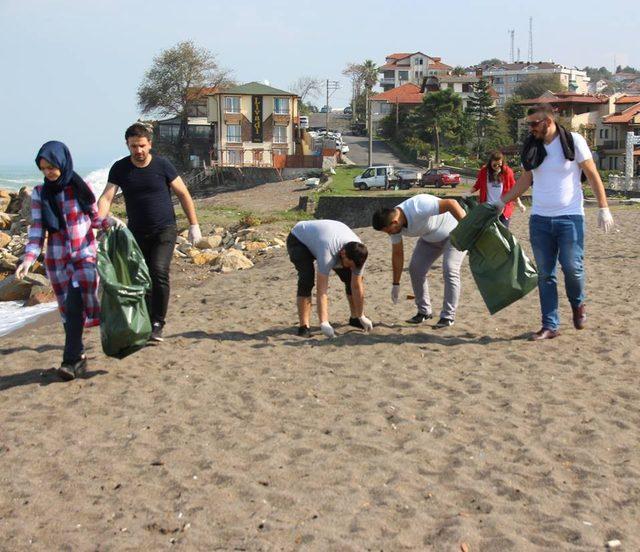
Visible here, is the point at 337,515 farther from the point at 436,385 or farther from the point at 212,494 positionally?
the point at 436,385

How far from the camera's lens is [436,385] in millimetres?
6055

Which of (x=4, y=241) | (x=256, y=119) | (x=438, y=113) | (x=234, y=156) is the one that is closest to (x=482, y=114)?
(x=438, y=113)

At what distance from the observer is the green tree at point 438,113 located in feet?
216

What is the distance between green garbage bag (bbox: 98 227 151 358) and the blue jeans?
2996 millimetres

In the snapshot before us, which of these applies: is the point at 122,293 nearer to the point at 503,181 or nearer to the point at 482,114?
the point at 503,181

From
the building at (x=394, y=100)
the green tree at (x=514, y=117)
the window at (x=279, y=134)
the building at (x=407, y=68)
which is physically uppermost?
the building at (x=407, y=68)

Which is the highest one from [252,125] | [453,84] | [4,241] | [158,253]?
[453,84]

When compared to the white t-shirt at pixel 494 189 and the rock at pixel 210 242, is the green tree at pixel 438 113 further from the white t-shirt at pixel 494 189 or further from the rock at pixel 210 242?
the white t-shirt at pixel 494 189

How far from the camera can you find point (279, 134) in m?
64.6

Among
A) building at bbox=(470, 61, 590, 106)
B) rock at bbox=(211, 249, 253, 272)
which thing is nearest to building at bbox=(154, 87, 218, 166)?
rock at bbox=(211, 249, 253, 272)

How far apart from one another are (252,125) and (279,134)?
2020mm

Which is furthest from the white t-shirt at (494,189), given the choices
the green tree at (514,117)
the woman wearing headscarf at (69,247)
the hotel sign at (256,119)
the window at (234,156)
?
the green tree at (514,117)

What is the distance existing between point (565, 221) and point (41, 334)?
4970mm

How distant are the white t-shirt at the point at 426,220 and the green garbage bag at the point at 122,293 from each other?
6.92ft
